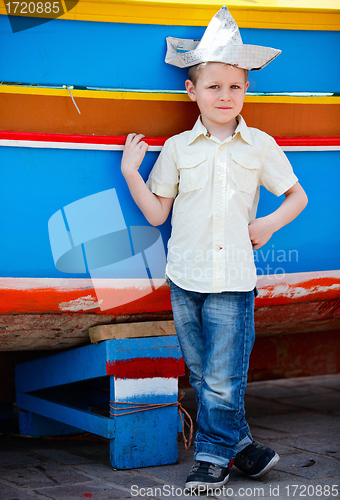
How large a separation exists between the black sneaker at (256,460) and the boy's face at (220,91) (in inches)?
41.3

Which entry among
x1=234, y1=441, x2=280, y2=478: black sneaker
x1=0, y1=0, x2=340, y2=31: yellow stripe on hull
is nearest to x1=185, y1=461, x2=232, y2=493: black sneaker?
x1=234, y1=441, x2=280, y2=478: black sneaker

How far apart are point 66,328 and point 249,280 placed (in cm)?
69

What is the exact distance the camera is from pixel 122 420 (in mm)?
2092

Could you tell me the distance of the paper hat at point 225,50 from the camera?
1907 millimetres

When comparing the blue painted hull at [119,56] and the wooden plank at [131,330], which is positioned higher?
the blue painted hull at [119,56]

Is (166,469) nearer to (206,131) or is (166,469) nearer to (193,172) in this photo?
(193,172)

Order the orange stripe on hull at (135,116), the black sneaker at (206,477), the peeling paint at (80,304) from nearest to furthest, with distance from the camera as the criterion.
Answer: the black sneaker at (206,477) → the orange stripe on hull at (135,116) → the peeling paint at (80,304)

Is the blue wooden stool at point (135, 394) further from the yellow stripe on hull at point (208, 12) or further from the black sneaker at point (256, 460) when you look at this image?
the yellow stripe on hull at point (208, 12)

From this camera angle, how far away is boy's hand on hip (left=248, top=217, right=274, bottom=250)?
1979 millimetres

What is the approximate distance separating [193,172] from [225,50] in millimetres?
382

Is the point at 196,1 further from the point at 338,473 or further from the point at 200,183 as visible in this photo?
the point at 338,473

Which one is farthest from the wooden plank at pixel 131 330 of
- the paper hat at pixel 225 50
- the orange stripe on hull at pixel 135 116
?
the paper hat at pixel 225 50

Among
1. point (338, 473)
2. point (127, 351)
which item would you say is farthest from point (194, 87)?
point (338, 473)

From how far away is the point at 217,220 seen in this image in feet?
6.28
